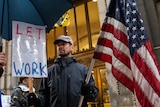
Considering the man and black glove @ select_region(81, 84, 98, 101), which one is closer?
black glove @ select_region(81, 84, 98, 101)

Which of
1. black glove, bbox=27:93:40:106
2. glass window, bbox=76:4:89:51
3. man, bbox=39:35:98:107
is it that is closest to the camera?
black glove, bbox=27:93:40:106

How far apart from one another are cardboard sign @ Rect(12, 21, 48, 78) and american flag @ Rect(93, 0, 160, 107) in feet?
2.82

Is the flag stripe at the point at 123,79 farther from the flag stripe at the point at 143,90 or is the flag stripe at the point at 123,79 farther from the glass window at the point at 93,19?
the glass window at the point at 93,19

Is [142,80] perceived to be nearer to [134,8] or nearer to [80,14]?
[134,8]

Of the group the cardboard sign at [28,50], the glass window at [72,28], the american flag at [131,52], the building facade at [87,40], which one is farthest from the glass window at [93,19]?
the american flag at [131,52]

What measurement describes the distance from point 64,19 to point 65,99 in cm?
413

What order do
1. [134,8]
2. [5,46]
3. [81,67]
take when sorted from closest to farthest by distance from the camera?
[134,8], [81,67], [5,46]

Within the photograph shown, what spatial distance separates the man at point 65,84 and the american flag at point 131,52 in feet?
1.74

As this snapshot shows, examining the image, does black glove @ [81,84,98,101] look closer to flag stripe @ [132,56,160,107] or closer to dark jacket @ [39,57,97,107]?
dark jacket @ [39,57,97,107]

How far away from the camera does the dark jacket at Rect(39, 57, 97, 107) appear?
3.45 meters

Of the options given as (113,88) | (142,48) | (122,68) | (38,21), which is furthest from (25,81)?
(142,48)

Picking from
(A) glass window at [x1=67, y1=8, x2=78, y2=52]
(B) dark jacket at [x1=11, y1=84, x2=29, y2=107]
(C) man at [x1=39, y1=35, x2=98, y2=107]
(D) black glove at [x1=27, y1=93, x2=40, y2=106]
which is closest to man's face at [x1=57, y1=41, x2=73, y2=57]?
(C) man at [x1=39, y1=35, x2=98, y2=107]

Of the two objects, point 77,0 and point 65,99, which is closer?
point 65,99

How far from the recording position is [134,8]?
3.02 meters
